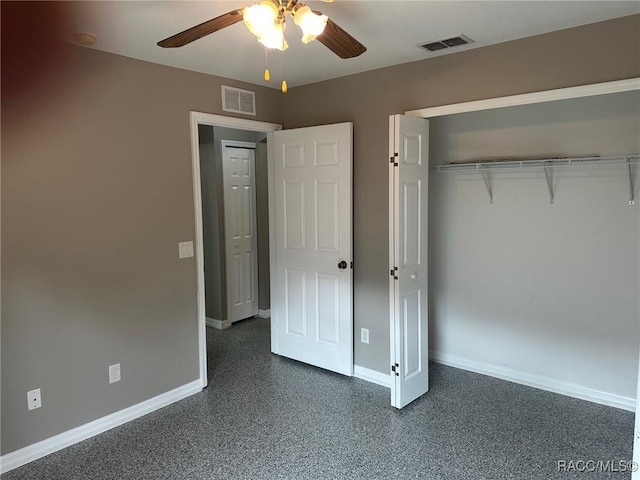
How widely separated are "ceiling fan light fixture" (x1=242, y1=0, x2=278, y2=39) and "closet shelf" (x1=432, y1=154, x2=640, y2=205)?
2350 mm

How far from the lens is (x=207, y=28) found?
189 cm

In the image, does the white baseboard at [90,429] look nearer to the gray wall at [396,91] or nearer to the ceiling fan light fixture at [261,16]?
the gray wall at [396,91]

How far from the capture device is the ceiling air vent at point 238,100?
11.6ft

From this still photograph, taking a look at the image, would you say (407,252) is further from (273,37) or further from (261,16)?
(261,16)

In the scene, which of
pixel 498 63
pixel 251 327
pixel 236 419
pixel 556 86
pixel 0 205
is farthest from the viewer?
pixel 251 327

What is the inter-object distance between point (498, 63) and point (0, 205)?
307cm

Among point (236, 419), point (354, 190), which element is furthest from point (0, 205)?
point (354, 190)

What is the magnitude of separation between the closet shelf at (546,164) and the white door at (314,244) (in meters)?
0.98

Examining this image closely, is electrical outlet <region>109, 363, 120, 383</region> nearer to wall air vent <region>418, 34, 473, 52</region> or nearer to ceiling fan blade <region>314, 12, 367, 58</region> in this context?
ceiling fan blade <region>314, 12, 367, 58</region>

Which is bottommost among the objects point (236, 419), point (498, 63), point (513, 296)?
point (236, 419)

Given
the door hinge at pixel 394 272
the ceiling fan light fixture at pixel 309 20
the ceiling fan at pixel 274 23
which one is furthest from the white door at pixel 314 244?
the ceiling fan light fixture at pixel 309 20

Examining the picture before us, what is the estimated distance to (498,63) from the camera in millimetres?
2842

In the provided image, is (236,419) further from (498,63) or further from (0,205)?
(498,63)

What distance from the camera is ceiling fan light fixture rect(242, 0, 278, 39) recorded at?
65.7 inches
